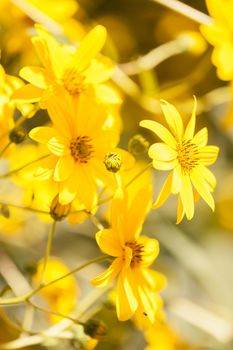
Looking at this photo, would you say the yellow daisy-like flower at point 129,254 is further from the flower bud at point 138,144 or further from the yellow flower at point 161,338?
the yellow flower at point 161,338

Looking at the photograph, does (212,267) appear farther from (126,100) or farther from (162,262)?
(126,100)

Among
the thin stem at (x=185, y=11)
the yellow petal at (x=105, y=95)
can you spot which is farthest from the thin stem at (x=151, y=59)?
the yellow petal at (x=105, y=95)

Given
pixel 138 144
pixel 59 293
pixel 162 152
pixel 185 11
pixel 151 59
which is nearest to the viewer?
pixel 162 152

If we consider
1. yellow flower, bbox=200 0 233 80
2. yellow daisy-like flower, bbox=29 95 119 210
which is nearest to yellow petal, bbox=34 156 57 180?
yellow daisy-like flower, bbox=29 95 119 210

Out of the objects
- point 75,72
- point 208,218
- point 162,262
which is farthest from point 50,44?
point 208,218

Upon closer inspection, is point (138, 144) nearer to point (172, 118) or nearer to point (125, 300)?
point (172, 118)

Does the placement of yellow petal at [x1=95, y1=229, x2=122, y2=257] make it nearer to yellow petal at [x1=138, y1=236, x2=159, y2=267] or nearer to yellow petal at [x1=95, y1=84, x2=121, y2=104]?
yellow petal at [x1=138, y1=236, x2=159, y2=267]

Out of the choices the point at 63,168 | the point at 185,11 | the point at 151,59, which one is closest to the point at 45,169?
the point at 63,168
